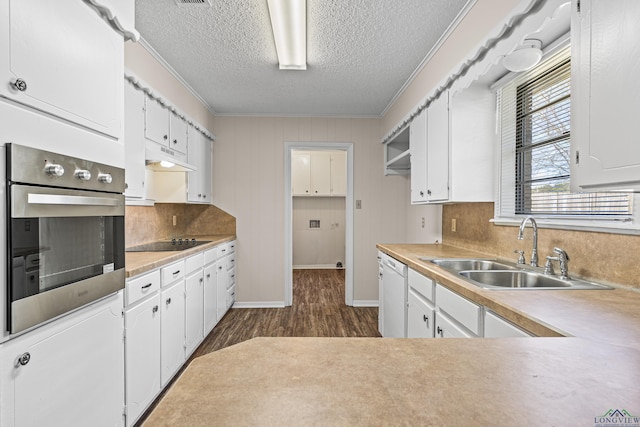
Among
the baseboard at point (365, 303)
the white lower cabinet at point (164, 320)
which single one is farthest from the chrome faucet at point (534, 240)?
the baseboard at point (365, 303)

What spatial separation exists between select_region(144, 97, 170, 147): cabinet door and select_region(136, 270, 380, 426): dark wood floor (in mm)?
1853

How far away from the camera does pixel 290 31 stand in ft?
7.23

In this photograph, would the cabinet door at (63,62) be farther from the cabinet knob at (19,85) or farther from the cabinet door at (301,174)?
the cabinet door at (301,174)

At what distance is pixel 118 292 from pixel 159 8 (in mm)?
1750

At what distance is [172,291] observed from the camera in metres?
2.26

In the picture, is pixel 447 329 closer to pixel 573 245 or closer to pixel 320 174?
pixel 573 245

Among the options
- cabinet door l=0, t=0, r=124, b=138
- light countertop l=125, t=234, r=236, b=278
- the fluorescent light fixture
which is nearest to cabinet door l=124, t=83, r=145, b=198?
light countertop l=125, t=234, r=236, b=278

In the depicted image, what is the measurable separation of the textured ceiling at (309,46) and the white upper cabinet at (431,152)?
50cm

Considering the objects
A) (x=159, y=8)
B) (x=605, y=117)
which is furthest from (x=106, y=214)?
(x=605, y=117)

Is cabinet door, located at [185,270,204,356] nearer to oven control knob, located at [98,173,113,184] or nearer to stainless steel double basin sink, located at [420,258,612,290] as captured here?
oven control knob, located at [98,173,113,184]

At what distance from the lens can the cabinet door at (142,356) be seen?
5.58 ft

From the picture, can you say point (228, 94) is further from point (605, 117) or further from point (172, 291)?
point (605, 117)

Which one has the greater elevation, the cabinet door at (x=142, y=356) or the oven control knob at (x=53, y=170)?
the oven control knob at (x=53, y=170)

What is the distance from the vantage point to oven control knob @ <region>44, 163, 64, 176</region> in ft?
3.51
